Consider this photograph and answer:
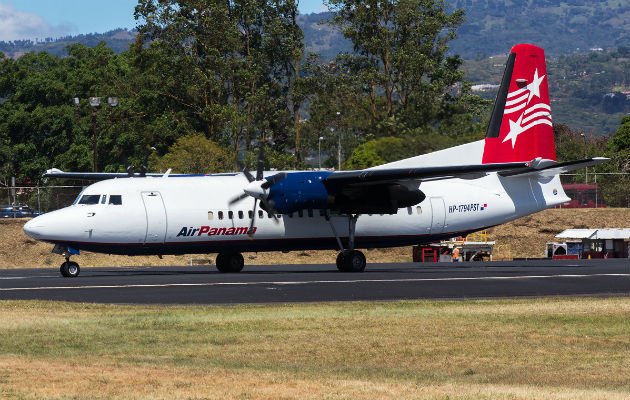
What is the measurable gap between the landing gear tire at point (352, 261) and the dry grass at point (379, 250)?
14.8 metres

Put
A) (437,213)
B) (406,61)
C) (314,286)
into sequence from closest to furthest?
(314,286) < (437,213) < (406,61)

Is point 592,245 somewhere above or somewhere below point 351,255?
below

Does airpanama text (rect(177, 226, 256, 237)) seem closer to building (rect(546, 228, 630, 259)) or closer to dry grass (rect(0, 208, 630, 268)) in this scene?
dry grass (rect(0, 208, 630, 268))

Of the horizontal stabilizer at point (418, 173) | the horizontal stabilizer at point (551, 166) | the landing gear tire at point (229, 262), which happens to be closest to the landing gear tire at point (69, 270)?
the landing gear tire at point (229, 262)

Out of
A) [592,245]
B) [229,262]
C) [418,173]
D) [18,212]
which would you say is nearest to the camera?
[418,173]

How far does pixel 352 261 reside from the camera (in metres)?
34.8

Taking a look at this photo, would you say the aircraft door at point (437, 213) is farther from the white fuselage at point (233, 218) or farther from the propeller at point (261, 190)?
the propeller at point (261, 190)

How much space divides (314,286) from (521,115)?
1570 cm

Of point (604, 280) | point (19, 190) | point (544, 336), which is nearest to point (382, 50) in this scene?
point (19, 190)

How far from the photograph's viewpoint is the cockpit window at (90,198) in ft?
104

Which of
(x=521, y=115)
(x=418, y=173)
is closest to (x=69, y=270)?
(x=418, y=173)

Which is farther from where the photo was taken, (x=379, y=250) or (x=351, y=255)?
(x=379, y=250)

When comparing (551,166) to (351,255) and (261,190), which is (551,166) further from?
(261,190)

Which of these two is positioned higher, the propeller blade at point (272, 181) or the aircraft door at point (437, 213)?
the propeller blade at point (272, 181)
